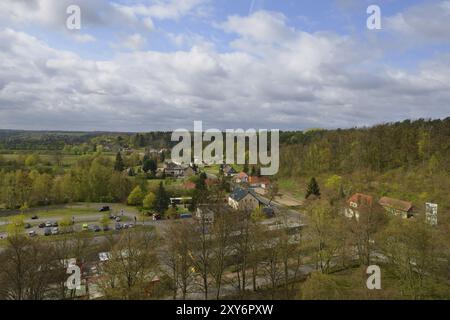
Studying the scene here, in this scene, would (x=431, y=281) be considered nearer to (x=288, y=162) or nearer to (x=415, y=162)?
(x=415, y=162)

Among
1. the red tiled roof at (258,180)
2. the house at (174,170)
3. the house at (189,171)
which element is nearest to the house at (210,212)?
the red tiled roof at (258,180)

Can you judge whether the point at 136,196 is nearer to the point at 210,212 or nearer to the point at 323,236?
the point at 210,212

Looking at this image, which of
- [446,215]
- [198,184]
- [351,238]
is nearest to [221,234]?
[351,238]

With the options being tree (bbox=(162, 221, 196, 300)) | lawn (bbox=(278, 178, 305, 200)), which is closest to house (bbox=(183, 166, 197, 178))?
lawn (bbox=(278, 178, 305, 200))

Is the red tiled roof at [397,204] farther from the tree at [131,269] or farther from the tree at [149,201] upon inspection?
the tree at [131,269]

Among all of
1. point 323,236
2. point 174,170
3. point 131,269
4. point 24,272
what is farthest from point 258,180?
point 24,272
